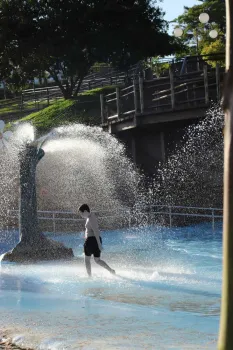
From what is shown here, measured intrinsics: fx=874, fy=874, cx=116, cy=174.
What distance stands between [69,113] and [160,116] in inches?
723

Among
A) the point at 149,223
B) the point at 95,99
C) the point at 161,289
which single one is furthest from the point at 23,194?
the point at 95,99

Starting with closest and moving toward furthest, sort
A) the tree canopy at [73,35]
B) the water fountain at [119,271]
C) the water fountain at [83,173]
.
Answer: the water fountain at [119,271], the water fountain at [83,173], the tree canopy at [73,35]

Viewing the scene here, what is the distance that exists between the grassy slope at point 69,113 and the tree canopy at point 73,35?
104 inches

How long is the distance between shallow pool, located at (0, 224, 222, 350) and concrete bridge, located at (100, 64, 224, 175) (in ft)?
29.3

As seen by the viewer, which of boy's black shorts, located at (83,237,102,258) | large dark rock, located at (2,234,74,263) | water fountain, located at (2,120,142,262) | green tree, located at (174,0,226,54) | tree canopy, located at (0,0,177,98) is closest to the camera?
boy's black shorts, located at (83,237,102,258)

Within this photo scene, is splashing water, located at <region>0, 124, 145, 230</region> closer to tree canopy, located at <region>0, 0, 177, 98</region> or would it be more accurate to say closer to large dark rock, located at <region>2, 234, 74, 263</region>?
large dark rock, located at <region>2, 234, 74, 263</region>

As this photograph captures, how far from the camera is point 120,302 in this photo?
43.4 feet

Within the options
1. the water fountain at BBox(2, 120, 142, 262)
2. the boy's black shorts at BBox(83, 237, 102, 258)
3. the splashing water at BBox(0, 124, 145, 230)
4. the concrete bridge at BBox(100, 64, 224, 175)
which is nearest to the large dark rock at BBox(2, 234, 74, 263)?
the boy's black shorts at BBox(83, 237, 102, 258)

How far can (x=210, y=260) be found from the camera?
2022 centimetres

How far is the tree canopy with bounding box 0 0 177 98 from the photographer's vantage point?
53375mm

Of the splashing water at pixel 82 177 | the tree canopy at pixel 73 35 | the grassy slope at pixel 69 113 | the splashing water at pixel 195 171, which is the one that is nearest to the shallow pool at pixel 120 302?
the splashing water at pixel 195 171

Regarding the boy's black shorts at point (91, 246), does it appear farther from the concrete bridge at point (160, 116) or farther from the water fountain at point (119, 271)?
the concrete bridge at point (160, 116)

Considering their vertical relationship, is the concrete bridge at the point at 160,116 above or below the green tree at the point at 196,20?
below

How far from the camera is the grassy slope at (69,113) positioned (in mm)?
46531
